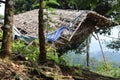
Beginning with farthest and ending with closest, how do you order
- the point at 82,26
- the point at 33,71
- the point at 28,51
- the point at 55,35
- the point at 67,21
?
the point at 82,26, the point at 67,21, the point at 55,35, the point at 28,51, the point at 33,71

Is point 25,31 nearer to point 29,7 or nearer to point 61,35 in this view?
point 61,35

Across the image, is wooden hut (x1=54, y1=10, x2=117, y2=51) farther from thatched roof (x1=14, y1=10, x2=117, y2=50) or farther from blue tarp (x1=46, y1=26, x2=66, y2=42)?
blue tarp (x1=46, y1=26, x2=66, y2=42)

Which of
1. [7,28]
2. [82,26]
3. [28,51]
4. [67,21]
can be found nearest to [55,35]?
[67,21]

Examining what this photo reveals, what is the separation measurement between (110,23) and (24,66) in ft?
42.1

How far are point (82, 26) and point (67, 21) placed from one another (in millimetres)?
1636

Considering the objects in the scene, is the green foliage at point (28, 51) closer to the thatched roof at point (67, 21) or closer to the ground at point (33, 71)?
the ground at point (33, 71)

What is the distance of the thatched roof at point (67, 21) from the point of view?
642 inches

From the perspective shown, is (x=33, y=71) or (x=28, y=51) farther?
(x=28, y=51)

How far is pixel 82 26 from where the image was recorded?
1841 cm

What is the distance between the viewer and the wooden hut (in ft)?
53.3

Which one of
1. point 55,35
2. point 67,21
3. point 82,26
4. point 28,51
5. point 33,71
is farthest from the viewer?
point 82,26

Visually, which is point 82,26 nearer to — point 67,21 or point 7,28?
point 67,21

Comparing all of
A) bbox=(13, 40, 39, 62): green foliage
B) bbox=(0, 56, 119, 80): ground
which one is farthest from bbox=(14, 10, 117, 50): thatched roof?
bbox=(0, 56, 119, 80): ground

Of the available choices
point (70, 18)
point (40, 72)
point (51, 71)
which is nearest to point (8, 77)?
point (40, 72)
